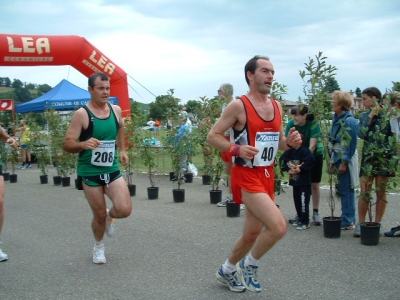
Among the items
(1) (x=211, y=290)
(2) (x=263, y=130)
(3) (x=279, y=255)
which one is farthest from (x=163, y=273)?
(2) (x=263, y=130)

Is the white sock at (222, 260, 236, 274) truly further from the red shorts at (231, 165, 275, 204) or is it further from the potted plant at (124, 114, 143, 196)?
the potted plant at (124, 114, 143, 196)

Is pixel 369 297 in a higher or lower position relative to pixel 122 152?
lower

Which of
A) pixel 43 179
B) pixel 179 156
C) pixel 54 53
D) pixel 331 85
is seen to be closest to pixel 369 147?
pixel 331 85

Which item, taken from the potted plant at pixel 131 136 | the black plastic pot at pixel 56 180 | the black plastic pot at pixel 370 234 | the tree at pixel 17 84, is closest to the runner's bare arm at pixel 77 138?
the black plastic pot at pixel 370 234

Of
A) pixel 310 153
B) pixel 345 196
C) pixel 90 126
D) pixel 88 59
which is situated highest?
pixel 88 59

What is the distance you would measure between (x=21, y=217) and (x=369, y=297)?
6.37 m

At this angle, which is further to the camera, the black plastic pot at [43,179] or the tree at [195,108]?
the black plastic pot at [43,179]

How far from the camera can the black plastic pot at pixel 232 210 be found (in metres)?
8.11

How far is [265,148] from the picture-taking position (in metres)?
4.28

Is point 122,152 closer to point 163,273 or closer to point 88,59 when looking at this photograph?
point 163,273

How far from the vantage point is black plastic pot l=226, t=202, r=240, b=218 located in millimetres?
8109

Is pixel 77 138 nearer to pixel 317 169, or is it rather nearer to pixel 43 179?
pixel 317 169

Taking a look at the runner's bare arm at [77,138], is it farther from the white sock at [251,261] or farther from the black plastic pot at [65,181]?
the black plastic pot at [65,181]

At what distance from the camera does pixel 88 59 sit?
52.8ft
